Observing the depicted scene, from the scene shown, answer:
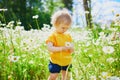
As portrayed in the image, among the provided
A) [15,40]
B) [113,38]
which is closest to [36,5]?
[15,40]

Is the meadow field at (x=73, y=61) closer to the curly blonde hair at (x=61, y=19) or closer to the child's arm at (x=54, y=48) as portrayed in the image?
the child's arm at (x=54, y=48)

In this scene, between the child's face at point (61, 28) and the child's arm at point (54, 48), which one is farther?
the child's face at point (61, 28)

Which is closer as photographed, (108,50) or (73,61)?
(108,50)

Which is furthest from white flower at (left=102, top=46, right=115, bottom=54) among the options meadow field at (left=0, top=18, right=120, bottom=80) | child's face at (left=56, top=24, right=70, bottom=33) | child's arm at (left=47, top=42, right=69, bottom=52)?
child's face at (left=56, top=24, right=70, bottom=33)

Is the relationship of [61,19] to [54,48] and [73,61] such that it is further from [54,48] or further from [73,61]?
[73,61]

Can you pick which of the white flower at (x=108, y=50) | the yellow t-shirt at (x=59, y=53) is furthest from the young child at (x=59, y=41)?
the white flower at (x=108, y=50)

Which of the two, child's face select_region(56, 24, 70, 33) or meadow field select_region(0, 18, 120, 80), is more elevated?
child's face select_region(56, 24, 70, 33)

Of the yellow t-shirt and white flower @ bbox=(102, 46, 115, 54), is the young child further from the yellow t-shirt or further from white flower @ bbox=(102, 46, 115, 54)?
white flower @ bbox=(102, 46, 115, 54)

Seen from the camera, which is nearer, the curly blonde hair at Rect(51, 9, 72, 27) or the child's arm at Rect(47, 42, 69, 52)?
the child's arm at Rect(47, 42, 69, 52)

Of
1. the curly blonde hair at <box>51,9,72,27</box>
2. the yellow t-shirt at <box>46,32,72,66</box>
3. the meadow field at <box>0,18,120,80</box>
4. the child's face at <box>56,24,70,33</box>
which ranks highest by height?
the curly blonde hair at <box>51,9,72,27</box>

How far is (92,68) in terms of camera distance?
4.15m

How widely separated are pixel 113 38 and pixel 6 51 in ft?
4.05

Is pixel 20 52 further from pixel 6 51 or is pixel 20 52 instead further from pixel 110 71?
pixel 110 71

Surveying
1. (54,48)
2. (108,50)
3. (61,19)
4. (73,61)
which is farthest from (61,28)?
(73,61)
